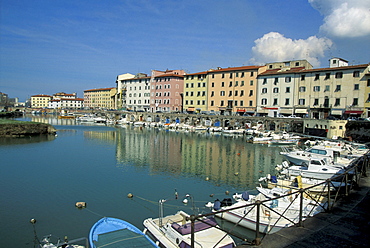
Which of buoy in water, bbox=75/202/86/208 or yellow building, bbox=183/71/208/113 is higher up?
yellow building, bbox=183/71/208/113

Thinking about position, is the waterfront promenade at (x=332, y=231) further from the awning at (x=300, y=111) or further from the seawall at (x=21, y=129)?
the awning at (x=300, y=111)

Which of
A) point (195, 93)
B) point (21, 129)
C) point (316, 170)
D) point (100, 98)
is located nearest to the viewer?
point (316, 170)

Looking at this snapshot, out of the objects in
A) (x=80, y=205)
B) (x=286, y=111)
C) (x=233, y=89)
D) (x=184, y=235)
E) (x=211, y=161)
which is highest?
(x=233, y=89)

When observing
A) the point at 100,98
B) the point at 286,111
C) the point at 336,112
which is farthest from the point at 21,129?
the point at 100,98

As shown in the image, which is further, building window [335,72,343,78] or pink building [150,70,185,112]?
pink building [150,70,185,112]

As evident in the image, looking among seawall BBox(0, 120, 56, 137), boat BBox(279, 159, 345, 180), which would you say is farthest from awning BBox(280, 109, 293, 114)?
seawall BBox(0, 120, 56, 137)

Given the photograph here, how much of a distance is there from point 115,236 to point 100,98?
169 meters

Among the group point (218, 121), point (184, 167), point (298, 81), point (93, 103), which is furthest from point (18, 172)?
point (93, 103)

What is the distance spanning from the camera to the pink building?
335 feet

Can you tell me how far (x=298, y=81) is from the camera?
226ft

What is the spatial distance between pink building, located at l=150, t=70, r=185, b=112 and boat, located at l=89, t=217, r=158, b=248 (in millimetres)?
90783

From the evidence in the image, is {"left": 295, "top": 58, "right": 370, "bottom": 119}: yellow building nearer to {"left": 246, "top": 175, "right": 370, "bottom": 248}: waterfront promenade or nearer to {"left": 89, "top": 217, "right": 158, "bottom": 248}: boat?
{"left": 246, "top": 175, "right": 370, "bottom": 248}: waterfront promenade

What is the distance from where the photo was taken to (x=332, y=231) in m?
8.16

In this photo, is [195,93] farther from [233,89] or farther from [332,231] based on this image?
[332,231]
